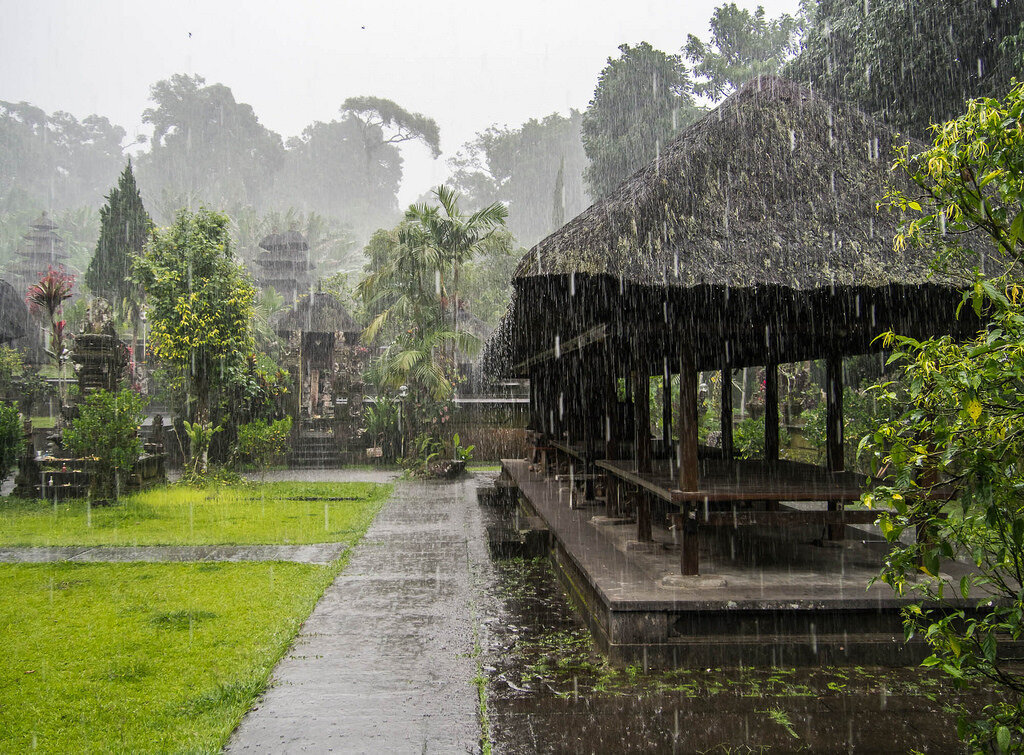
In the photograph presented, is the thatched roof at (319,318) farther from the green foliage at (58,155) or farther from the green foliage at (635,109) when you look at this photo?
the green foliage at (58,155)

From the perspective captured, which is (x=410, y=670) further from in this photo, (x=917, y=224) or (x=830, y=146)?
(x=830, y=146)

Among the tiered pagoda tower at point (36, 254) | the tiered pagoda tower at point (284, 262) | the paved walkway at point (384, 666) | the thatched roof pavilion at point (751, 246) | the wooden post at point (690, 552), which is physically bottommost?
the paved walkway at point (384, 666)

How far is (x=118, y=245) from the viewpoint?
91.4 ft

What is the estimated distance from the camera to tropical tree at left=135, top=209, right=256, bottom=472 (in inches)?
458

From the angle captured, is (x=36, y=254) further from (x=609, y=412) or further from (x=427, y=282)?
(x=609, y=412)

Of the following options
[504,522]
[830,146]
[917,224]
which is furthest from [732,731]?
[504,522]

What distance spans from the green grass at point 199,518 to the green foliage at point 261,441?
1704 mm

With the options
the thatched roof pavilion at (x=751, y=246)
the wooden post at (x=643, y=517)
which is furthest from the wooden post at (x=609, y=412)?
the wooden post at (x=643, y=517)

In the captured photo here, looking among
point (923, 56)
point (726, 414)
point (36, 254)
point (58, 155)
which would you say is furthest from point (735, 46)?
point (58, 155)

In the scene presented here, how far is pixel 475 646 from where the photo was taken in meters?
4.57

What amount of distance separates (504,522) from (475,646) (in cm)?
439

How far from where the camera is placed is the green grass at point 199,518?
8.10 metres

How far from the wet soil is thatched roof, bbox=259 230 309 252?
113 feet

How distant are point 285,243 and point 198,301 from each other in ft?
85.5
